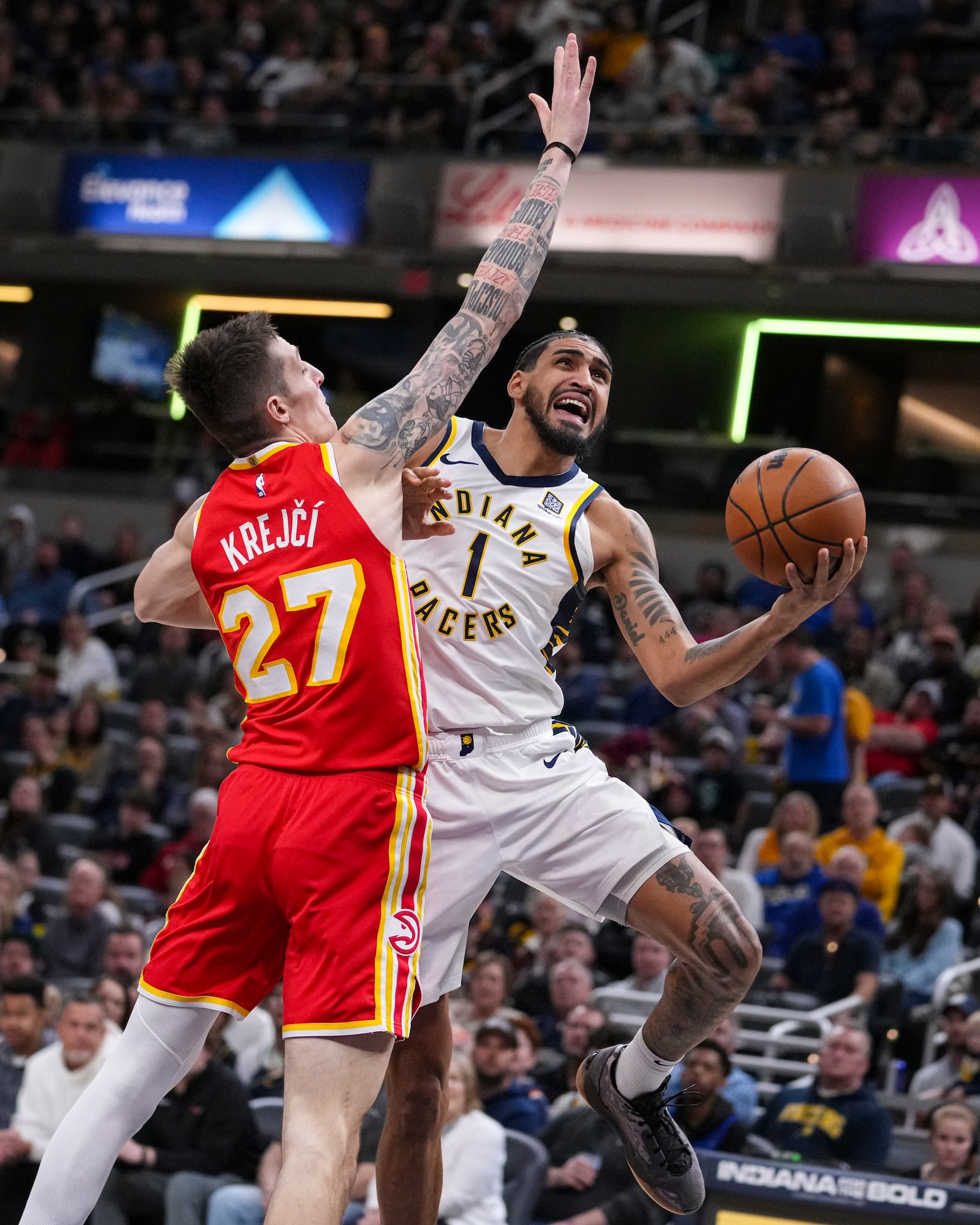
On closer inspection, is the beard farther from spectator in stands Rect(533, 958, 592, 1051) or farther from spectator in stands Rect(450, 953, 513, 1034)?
spectator in stands Rect(533, 958, 592, 1051)

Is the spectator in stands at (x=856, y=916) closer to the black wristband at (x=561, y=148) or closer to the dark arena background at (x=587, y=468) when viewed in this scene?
the dark arena background at (x=587, y=468)

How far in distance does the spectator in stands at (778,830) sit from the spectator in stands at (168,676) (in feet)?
20.6

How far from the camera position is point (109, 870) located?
12438 millimetres

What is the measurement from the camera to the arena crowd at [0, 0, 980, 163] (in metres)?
17.4

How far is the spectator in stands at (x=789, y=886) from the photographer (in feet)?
34.4

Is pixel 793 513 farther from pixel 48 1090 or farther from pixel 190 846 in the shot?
pixel 190 846

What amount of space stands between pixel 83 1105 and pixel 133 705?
12.1 m

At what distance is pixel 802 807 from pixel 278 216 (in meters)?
11.5

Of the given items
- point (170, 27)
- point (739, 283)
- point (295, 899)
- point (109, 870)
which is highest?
point (170, 27)

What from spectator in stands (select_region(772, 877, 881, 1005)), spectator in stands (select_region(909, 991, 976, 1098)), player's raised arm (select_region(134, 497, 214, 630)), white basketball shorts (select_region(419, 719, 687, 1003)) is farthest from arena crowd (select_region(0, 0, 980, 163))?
player's raised arm (select_region(134, 497, 214, 630))

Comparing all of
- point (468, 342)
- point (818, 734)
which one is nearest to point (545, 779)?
point (468, 342)

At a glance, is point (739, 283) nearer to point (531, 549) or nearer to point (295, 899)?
point (531, 549)

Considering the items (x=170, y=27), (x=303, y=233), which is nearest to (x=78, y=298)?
(x=170, y=27)

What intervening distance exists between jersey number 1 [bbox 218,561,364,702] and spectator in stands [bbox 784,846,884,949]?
659cm
